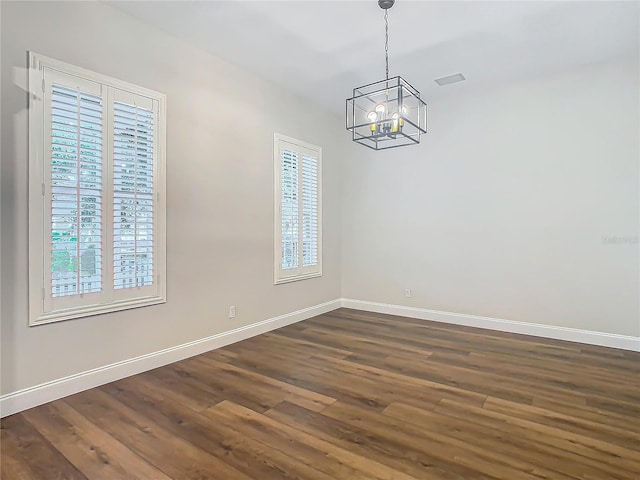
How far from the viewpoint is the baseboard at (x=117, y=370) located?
2566mm

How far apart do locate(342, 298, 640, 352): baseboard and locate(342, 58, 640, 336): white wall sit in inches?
2.9

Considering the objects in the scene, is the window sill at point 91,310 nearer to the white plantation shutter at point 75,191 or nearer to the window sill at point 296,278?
the white plantation shutter at point 75,191

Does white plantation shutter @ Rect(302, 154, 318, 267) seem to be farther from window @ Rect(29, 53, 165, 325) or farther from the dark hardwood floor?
window @ Rect(29, 53, 165, 325)

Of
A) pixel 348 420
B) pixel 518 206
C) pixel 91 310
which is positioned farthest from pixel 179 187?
pixel 518 206

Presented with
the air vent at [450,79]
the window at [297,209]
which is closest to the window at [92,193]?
the window at [297,209]

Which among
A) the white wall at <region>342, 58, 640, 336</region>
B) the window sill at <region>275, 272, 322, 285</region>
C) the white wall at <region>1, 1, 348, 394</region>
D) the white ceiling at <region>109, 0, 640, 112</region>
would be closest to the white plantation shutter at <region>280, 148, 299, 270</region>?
the window sill at <region>275, 272, 322, 285</region>

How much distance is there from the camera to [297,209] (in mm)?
5137

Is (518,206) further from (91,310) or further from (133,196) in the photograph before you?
(91,310)

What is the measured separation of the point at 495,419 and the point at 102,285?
10.4ft

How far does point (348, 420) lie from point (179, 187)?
263 centimetres

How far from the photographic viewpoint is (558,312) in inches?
172

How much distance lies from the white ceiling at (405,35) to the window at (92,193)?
868mm

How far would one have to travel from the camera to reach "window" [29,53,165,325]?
8.67 feet

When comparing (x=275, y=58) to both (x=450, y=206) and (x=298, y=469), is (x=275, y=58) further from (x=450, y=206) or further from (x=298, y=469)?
(x=298, y=469)
